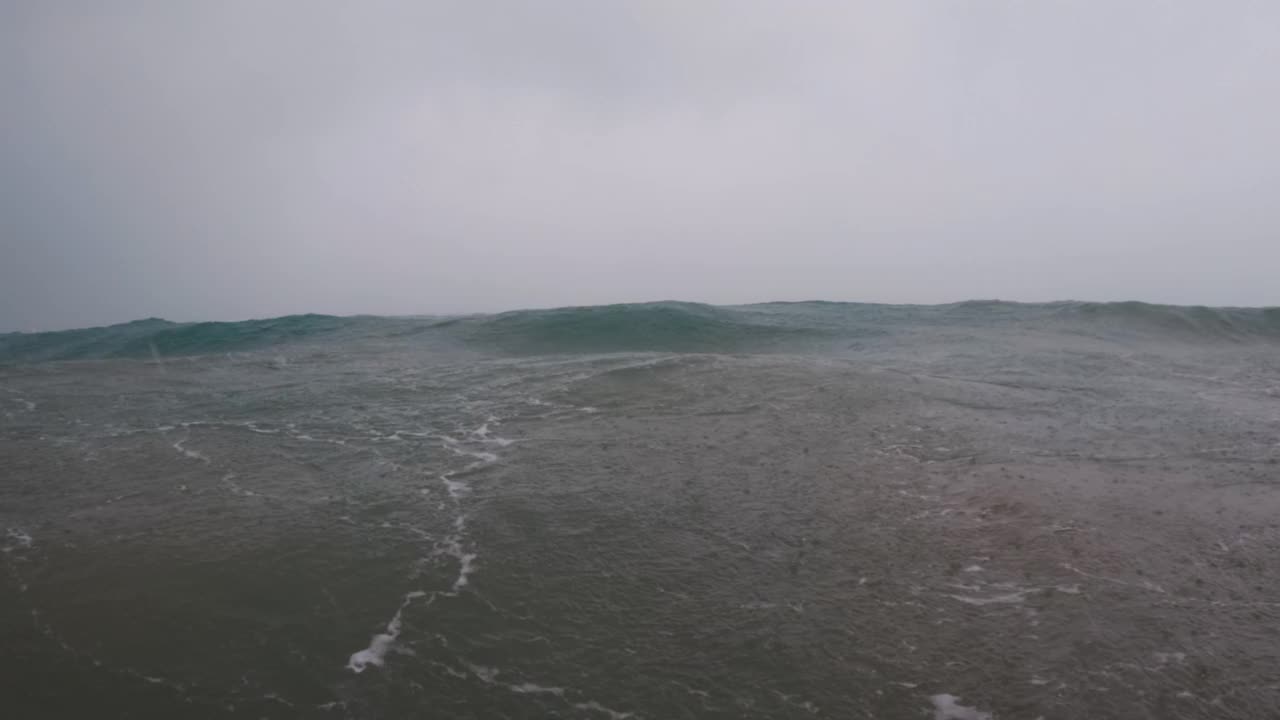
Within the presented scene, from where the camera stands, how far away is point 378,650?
4.61 m

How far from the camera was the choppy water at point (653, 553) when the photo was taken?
4188mm

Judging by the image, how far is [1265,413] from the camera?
11.3 metres

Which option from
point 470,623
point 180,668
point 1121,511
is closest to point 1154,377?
point 1121,511

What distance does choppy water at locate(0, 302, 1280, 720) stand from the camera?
4.19 m

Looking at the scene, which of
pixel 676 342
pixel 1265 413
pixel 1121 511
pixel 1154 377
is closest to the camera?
pixel 1121 511

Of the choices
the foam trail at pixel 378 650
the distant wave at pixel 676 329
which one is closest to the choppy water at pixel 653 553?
the foam trail at pixel 378 650

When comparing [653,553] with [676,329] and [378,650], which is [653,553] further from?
[676,329]

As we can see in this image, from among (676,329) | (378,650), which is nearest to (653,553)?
(378,650)

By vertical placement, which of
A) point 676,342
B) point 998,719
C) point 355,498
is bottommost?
point 998,719

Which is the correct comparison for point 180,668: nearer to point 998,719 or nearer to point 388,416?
point 998,719

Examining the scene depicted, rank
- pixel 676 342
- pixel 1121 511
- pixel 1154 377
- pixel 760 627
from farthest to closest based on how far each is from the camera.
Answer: pixel 676 342
pixel 1154 377
pixel 1121 511
pixel 760 627

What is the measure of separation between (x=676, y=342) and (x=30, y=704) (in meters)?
21.2

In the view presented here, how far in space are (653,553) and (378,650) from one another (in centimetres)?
260

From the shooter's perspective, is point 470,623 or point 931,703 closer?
point 931,703
